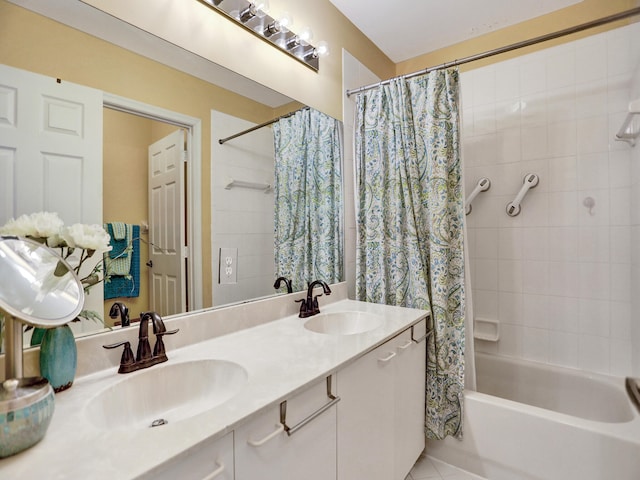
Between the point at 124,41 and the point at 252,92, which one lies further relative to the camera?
the point at 252,92

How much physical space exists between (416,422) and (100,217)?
1600mm

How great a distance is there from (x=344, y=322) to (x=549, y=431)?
102 centimetres

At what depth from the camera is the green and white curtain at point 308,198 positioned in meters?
1.63

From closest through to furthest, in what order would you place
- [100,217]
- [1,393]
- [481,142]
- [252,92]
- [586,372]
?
[1,393]
[100,217]
[252,92]
[586,372]
[481,142]

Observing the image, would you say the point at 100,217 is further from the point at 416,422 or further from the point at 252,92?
the point at 416,422

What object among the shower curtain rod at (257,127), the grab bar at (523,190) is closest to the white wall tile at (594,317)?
the grab bar at (523,190)

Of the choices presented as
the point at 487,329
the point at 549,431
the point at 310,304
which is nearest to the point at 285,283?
the point at 310,304

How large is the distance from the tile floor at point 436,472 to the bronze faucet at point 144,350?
1432 millimetres

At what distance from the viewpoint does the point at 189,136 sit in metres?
1.23

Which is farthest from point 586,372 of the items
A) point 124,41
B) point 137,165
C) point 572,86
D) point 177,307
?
point 124,41

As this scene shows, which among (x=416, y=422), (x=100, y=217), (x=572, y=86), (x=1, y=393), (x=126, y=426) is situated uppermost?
(x=572, y=86)

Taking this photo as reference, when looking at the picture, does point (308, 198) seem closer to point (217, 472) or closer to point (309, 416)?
point (309, 416)

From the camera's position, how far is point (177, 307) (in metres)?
1.17

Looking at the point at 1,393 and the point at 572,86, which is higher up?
the point at 572,86
